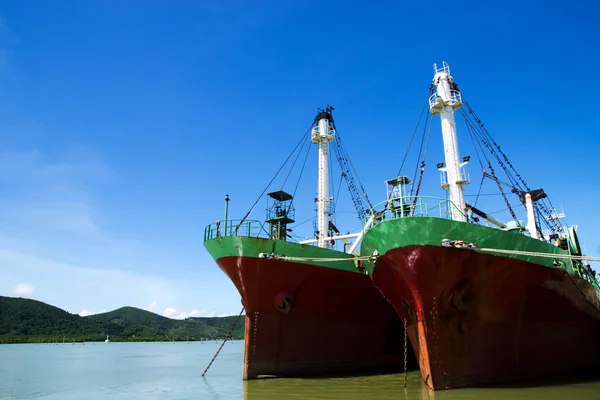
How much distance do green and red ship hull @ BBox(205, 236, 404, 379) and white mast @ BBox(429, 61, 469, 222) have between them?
5.13m

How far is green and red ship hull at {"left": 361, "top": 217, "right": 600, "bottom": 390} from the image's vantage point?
11195 millimetres

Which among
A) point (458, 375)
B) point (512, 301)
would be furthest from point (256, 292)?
point (512, 301)

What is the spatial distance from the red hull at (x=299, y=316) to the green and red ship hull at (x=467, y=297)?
11.1ft

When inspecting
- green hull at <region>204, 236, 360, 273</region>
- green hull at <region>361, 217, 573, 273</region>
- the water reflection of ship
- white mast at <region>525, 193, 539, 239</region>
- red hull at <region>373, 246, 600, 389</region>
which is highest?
white mast at <region>525, 193, 539, 239</region>

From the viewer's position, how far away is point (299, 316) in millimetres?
15562

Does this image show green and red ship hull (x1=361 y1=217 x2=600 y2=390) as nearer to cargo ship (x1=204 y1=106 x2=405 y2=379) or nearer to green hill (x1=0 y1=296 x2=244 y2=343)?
cargo ship (x1=204 y1=106 x2=405 y2=379)

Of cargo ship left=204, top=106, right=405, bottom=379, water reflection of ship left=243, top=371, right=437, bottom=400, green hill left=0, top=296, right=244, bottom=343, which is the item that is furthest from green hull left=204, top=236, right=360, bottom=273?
green hill left=0, top=296, right=244, bottom=343

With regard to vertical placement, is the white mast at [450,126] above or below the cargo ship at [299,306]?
above

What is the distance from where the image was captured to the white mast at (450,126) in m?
16.9

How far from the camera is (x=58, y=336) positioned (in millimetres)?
114625

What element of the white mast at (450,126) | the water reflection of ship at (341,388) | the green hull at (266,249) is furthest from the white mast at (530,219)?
the green hull at (266,249)

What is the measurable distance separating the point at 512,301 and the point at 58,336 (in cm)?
13060

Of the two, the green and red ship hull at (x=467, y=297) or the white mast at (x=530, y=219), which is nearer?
the green and red ship hull at (x=467, y=297)

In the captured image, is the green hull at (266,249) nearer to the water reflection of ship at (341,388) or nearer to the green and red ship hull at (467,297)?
the green and red ship hull at (467,297)
